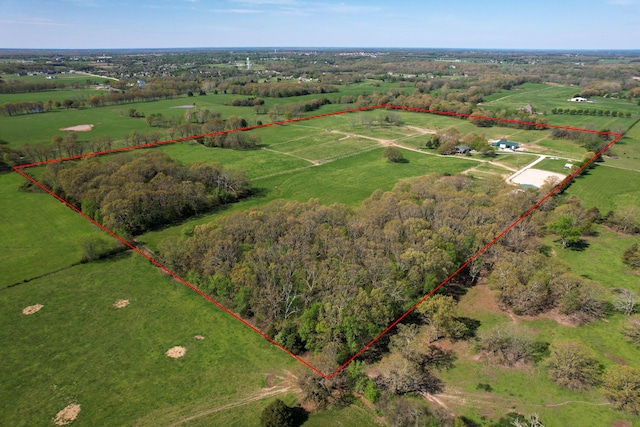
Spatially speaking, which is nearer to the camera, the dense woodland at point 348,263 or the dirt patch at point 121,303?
the dense woodland at point 348,263

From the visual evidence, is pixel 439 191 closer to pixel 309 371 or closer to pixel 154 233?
pixel 309 371

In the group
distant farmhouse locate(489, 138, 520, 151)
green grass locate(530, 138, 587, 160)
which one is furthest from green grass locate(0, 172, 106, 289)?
green grass locate(530, 138, 587, 160)

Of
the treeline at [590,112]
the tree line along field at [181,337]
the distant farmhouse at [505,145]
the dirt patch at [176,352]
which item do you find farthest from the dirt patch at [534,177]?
the treeline at [590,112]

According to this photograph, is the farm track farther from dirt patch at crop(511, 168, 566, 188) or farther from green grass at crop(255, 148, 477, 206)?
dirt patch at crop(511, 168, 566, 188)

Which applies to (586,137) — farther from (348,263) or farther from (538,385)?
(348,263)

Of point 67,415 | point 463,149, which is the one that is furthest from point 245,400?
point 463,149

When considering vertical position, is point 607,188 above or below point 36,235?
above

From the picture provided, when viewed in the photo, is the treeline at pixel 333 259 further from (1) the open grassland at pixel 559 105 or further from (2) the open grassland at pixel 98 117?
(1) the open grassland at pixel 559 105
